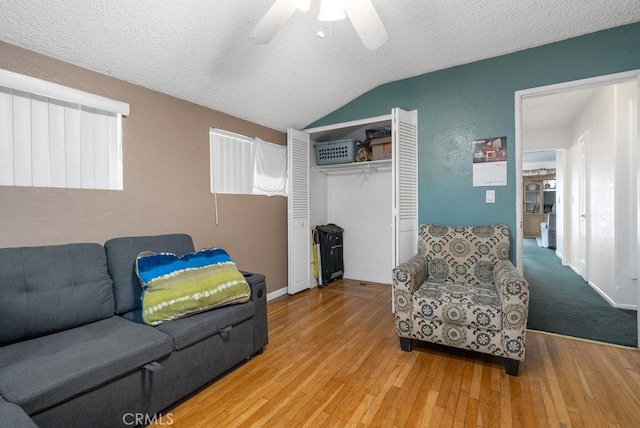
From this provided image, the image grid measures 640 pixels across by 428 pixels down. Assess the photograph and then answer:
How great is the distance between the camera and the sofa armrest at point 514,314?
1.82 m

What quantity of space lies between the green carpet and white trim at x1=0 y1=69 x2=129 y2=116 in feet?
12.8

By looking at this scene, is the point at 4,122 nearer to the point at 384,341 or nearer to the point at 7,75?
the point at 7,75

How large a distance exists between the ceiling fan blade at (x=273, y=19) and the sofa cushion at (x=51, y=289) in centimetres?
166

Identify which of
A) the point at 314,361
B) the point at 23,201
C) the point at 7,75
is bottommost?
the point at 314,361

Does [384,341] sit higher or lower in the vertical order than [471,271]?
lower

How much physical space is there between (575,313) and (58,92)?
15.4 ft

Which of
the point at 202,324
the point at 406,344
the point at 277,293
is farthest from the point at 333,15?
the point at 277,293

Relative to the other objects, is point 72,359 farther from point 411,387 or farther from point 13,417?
point 411,387

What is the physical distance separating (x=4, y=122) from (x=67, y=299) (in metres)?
1.11

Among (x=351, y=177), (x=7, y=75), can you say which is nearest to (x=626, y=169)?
(x=351, y=177)

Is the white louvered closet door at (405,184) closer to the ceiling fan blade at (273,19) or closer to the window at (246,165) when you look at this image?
the window at (246,165)

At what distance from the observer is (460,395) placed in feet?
5.61

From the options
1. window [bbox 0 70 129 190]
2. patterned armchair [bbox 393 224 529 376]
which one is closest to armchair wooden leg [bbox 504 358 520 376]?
A: patterned armchair [bbox 393 224 529 376]

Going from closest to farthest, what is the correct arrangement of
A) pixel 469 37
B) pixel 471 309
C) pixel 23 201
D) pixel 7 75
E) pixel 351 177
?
1. pixel 7 75
2. pixel 23 201
3. pixel 471 309
4. pixel 469 37
5. pixel 351 177
